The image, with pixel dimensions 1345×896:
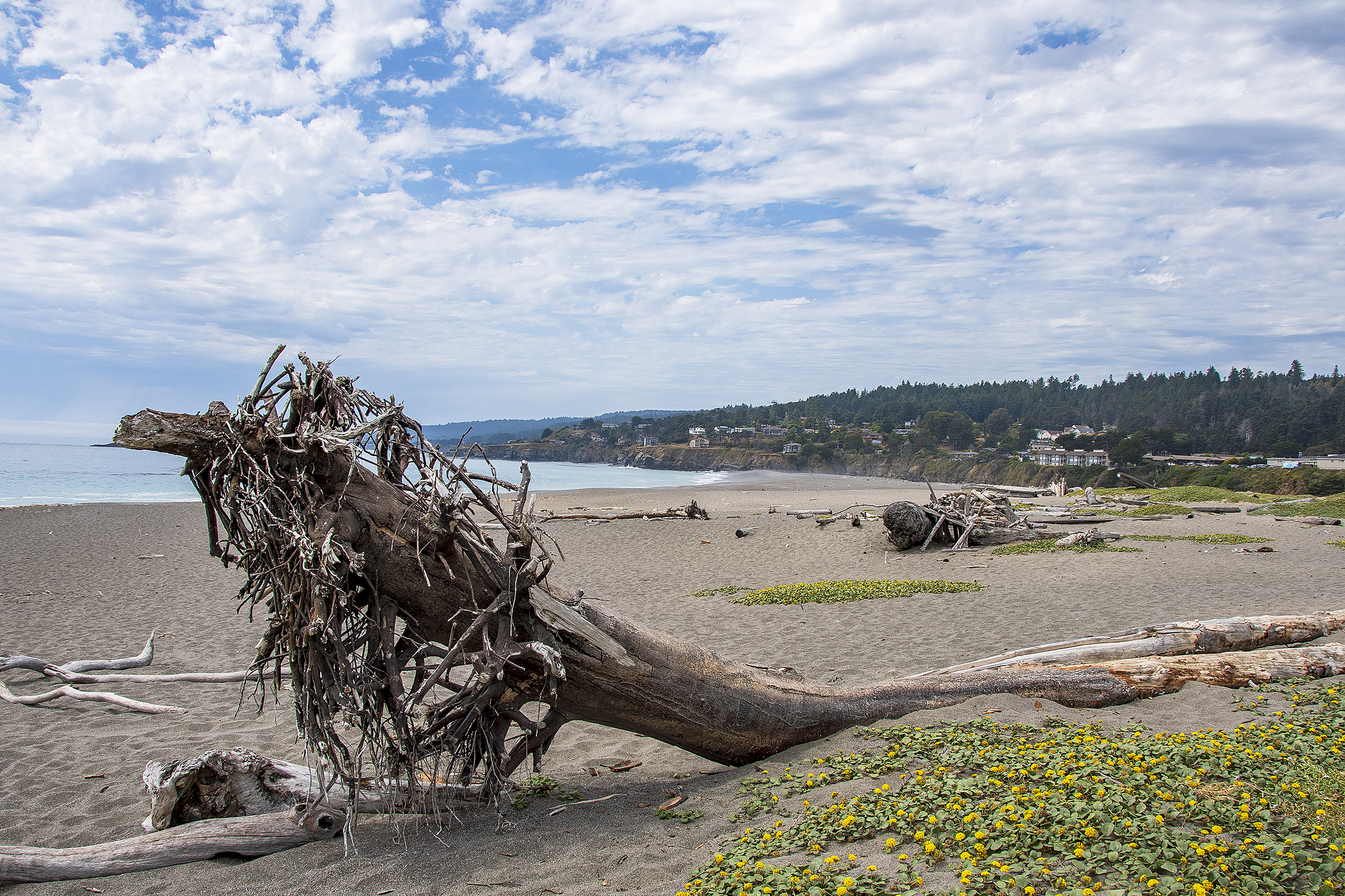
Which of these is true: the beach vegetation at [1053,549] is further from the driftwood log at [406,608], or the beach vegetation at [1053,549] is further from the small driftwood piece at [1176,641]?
the driftwood log at [406,608]

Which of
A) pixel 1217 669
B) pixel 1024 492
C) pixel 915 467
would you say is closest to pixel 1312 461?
pixel 915 467

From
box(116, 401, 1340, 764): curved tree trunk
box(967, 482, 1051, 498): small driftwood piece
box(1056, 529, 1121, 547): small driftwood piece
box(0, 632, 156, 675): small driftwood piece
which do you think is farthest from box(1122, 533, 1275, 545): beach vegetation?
box(0, 632, 156, 675): small driftwood piece

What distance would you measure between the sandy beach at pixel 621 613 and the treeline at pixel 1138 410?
71.1m

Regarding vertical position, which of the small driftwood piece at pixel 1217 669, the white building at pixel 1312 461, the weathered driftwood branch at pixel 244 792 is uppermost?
the white building at pixel 1312 461

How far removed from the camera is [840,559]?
58.4 ft

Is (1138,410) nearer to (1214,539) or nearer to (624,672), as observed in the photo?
(1214,539)

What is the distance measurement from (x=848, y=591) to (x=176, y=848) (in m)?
10.1

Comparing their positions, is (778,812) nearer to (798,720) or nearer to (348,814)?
(798,720)

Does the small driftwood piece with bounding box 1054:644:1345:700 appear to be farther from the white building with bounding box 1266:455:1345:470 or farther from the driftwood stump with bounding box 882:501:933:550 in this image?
the white building with bounding box 1266:455:1345:470

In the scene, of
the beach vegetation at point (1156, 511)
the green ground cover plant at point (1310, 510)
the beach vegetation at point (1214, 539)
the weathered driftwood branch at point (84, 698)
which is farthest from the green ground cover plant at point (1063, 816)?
the green ground cover plant at point (1310, 510)

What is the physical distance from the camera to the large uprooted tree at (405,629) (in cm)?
398

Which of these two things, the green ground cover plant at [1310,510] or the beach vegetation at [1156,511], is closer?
the green ground cover plant at [1310,510]

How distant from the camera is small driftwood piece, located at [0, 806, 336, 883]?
4.23m

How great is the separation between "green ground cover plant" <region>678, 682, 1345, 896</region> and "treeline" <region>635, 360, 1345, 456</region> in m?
83.4
